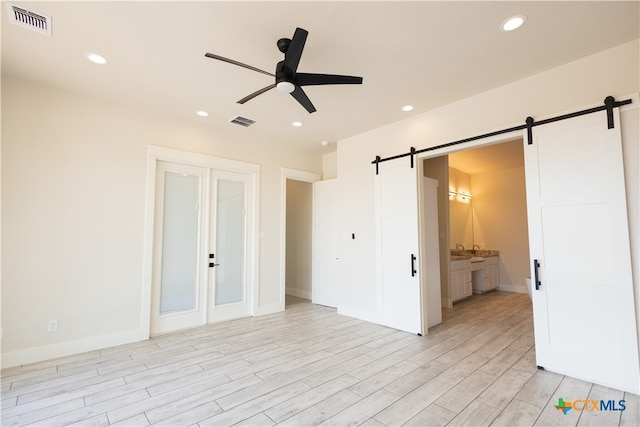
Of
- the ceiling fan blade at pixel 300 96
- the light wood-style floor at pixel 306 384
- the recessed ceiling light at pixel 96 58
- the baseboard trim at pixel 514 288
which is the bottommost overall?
the light wood-style floor at pixel 306 384

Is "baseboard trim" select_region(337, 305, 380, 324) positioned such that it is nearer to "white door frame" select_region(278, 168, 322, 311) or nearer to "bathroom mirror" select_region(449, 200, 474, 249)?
"white door frame" select_region(278, 168, 322, 311)

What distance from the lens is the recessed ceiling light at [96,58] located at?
282cm

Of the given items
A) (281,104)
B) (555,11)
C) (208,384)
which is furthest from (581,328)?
(281,104)

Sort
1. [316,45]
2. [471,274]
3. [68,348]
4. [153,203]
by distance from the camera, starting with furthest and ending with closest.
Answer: [471,274], [153,203], [68,348], [316,45]

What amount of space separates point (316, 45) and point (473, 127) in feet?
7.25

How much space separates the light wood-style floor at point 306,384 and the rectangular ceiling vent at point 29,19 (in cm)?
312

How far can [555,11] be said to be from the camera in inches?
89.0

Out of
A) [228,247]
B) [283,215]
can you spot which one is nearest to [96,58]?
[228,247]

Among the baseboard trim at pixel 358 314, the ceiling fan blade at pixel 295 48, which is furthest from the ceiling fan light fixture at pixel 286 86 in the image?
the baseboard trim at pixel 358 314

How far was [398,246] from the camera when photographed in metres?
4.29

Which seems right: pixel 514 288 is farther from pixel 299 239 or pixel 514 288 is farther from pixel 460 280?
pixel 299 239

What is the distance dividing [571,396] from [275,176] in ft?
15.7

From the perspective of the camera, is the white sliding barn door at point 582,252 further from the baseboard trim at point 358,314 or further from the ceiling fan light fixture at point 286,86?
the ceiling fan light fixture at point 286,86

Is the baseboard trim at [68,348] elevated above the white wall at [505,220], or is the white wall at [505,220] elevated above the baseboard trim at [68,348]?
the white wall at [505,220]
